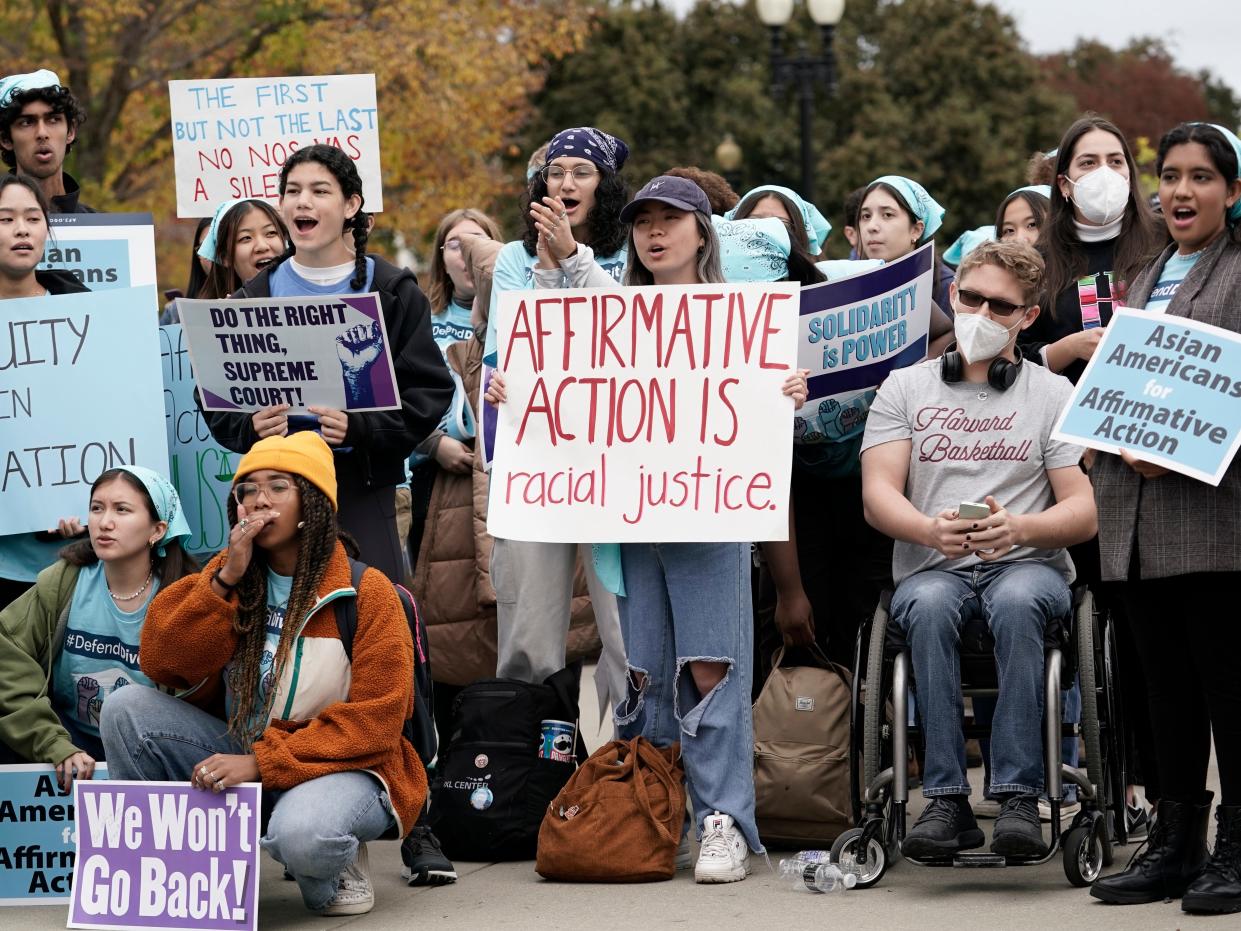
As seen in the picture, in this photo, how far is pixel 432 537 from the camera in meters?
7.21

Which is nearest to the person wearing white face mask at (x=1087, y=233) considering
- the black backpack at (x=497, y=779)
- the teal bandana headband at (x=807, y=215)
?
the teal bandana headband at (x=807, y=215)

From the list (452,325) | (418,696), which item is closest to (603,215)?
(452,325)

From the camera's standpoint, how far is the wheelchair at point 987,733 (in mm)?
5320

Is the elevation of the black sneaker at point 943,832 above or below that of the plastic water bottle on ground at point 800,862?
above

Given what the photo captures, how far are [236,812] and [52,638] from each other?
1016mm

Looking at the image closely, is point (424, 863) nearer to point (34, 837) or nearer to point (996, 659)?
point (34, 837)

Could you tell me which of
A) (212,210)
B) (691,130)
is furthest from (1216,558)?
(691,130)

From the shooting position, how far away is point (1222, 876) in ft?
16.4

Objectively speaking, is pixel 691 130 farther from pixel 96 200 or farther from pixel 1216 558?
pixel 1216 558

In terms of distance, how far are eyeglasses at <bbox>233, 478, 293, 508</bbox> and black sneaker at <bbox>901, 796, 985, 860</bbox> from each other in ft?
6.43

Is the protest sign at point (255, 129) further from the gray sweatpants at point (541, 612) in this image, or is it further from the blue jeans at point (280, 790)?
the blue jeans at point (280, 790)

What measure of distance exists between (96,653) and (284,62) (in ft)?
47.0

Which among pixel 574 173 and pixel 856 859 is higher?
pixel 574 173

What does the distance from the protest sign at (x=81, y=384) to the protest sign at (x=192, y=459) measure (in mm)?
339
